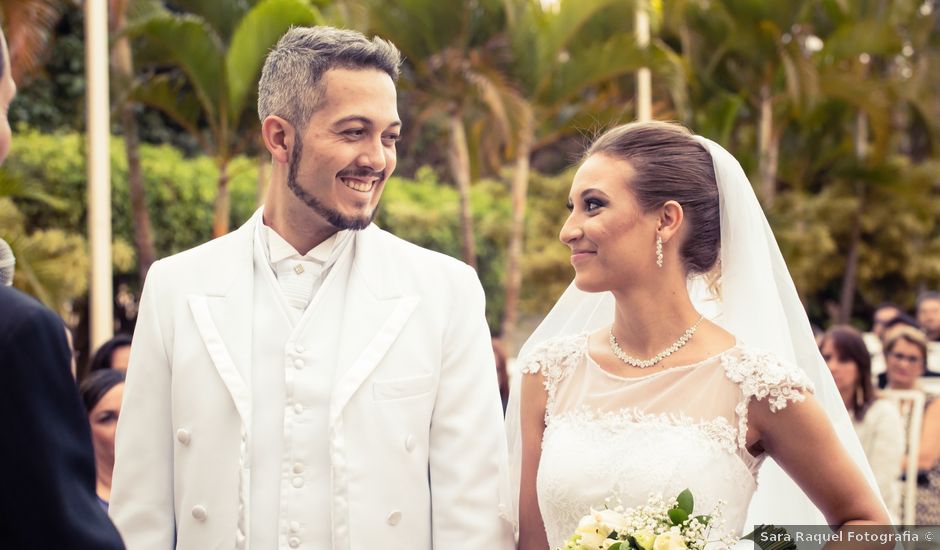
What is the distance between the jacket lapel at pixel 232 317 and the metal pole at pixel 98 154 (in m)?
5.79

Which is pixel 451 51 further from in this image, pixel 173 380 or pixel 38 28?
pixel 173 380

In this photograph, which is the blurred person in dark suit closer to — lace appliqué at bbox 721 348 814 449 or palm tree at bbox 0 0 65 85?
lace appliqué at bbox 721 348 814 449

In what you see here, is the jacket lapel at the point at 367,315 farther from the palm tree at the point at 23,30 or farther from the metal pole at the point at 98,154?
the palm tree at the point at 23,30

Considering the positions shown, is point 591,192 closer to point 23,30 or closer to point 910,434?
point 910,434

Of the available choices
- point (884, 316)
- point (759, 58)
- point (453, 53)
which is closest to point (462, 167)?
point (453, 53)

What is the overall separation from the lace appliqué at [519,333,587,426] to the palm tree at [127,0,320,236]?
7.05 m

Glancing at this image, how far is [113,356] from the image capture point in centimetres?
644

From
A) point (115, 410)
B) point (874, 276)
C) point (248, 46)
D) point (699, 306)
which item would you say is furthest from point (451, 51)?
point (874, 276)

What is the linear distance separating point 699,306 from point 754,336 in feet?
0.96

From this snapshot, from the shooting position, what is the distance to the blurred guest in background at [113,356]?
641cm

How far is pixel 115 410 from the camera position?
5.01 m

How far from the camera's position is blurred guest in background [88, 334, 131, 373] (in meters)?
6.41

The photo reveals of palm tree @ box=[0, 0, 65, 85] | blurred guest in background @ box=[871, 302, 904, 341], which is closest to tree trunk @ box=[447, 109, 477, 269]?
blurred guest in background @ box=[871, 302, 904, 341]

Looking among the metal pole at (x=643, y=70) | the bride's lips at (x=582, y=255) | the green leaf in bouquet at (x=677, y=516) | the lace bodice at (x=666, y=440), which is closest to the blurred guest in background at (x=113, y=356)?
the lace bodice at (x=666, y=440)
